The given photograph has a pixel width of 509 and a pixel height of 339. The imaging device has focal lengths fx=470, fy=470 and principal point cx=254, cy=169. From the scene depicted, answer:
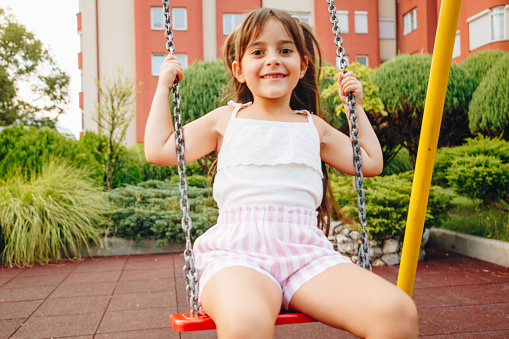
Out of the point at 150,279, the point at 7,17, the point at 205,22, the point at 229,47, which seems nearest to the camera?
the point at 229,47

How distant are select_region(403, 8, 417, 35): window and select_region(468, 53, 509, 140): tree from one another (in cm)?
1655

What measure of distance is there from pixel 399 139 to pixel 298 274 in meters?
7.28

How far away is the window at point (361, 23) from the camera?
70.3ft

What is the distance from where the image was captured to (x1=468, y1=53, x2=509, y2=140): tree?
520cm

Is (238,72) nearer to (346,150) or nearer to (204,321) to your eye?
(346,150)

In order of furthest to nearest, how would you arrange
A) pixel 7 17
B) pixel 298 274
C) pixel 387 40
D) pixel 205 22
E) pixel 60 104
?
pixel 60 104 → pixel 7 17 → pixel 387 40 → pixel 205 22 → pixel 298 274

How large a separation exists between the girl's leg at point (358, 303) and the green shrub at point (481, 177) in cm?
384

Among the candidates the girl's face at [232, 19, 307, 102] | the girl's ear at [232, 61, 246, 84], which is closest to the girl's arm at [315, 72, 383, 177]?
the girl's face at [232, 19, 307, 102]

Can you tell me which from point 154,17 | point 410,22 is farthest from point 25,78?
point 410,22

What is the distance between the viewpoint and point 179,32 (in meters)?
19.8

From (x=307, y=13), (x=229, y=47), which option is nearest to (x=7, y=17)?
(x=307, y=13)

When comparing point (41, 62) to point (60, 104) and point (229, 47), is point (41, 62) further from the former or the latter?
point (229, 47)

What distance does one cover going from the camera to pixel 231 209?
5.82ft

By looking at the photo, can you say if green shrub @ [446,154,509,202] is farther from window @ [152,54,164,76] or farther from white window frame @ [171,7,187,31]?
white window frame @ [171,7,187,31]
